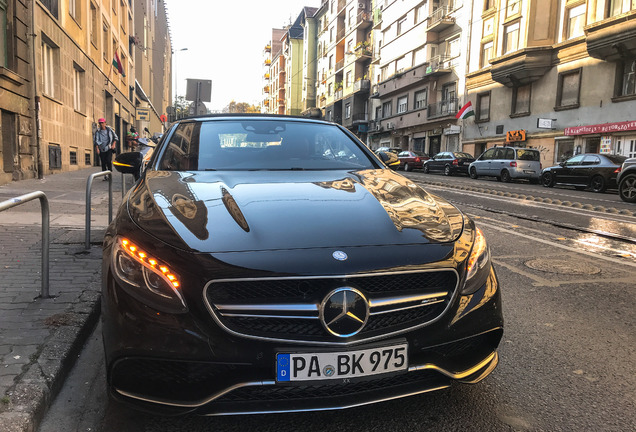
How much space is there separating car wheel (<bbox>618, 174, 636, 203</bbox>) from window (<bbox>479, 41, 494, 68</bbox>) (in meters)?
20.2

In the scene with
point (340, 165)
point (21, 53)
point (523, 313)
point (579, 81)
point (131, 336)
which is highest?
point (579, 81)

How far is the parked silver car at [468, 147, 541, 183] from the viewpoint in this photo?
21.5m

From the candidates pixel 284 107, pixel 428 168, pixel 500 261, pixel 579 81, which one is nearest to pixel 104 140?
pixel 500 261

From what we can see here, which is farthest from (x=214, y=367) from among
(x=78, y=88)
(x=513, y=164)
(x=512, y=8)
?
(x=512, y=8)

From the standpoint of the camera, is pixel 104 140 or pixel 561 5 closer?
pixel 104 140

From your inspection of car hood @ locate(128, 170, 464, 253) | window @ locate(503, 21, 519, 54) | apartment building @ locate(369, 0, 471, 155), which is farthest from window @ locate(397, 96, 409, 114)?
car hood @ locate(128, 170, 464, 253)

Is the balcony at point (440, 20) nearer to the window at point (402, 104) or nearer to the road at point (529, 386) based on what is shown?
the window at point (402, 104)

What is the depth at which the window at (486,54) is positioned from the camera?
3119cm

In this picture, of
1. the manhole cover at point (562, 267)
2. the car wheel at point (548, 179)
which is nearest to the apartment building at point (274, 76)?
the car wheel at point (548, 179)

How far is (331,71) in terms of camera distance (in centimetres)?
6122

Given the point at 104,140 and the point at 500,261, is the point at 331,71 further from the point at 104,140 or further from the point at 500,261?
the point at 500,261

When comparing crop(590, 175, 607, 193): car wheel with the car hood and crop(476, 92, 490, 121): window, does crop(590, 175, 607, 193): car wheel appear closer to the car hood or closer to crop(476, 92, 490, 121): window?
crop(476, 92, 490, 121): window

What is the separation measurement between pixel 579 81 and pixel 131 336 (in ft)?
91.1

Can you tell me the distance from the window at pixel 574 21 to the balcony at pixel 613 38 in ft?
8.84
